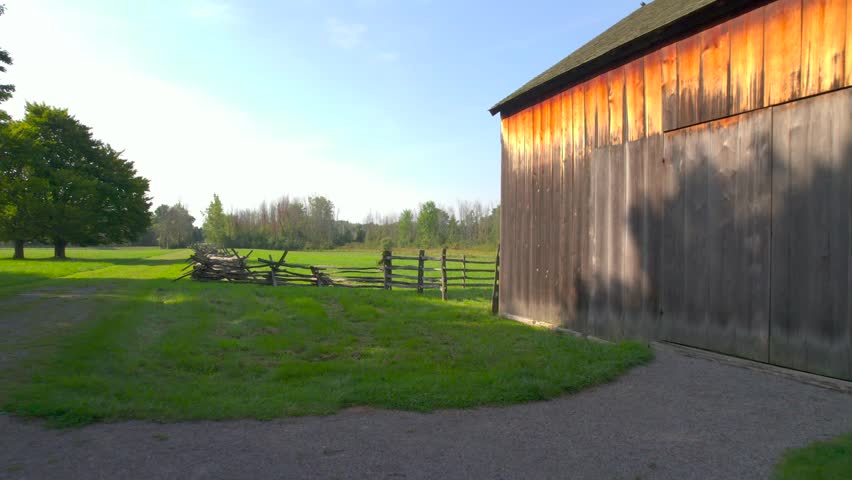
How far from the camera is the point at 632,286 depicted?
821cm

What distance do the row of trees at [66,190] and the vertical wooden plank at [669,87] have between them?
3248 cm

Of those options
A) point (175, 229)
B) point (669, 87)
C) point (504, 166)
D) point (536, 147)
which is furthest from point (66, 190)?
point (175, 229)

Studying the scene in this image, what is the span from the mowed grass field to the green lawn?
7.33ft

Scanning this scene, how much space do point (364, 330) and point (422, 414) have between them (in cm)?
547

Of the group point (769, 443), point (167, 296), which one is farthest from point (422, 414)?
point (167, 296)

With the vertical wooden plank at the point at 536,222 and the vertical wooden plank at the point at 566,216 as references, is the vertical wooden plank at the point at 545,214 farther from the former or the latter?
the vertical wooden plank at the point at 566,216

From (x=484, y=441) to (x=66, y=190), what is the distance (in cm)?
4099

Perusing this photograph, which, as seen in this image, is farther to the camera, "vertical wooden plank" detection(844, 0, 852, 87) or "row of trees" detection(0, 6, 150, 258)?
"row of trees" detection(0, 6, 150, 258)

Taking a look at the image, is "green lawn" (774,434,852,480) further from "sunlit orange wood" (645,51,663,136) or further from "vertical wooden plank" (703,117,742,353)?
"sunlit orange wood" (645,51,663,136)

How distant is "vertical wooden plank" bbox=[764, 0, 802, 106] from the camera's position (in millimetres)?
5879

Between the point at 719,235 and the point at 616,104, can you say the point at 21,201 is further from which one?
the point at 719,235

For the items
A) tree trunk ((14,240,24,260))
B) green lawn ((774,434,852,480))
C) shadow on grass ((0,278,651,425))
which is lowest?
shadow on grass ((0,278,651,425))

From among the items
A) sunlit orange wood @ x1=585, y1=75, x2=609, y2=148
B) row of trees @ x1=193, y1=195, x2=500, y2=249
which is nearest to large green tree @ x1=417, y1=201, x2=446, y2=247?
row of trees @ x1=193, y1=195, x2=500, y2=249

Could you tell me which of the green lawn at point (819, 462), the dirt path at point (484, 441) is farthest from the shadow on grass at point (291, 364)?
the green lawn at point (819, 462)
